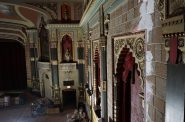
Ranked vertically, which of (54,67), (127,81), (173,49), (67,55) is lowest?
(54,67)

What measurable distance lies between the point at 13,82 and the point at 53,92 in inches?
340

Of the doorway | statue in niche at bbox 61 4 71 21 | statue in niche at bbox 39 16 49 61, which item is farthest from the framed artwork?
statue in niche at bbox 39 16 49 61

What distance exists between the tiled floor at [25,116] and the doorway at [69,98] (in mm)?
640

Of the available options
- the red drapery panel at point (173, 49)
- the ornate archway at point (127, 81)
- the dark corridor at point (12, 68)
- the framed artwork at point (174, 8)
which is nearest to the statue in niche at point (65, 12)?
the ornate archway at point (127, 81)

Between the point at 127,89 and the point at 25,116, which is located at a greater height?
the point at 127,89

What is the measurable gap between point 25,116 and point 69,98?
3.08 m

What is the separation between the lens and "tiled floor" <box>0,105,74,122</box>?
1191cm

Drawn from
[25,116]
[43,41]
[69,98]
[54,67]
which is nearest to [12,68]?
[43,41]

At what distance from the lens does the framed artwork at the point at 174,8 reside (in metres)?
1.86

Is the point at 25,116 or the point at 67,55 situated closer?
the point at 25,116

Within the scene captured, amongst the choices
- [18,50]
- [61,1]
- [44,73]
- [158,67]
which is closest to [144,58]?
[158,67]

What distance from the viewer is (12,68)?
20438 millimetres

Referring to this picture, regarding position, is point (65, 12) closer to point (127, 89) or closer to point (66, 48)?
point (66, 48)

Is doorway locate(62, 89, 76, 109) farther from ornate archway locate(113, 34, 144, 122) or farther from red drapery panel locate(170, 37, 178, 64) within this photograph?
red drapery panel locate(170, 37, 178, 64)
